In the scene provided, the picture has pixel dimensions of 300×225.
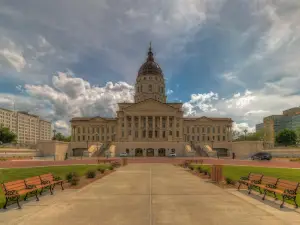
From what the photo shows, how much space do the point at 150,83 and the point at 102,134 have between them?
31261 millimetres

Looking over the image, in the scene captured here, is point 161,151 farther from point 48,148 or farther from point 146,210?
point 146,210

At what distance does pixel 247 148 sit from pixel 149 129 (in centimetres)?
4087

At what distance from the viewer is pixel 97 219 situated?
1053 cm

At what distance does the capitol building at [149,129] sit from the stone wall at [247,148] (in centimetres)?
943

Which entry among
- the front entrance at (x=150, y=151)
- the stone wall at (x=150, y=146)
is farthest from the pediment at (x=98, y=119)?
the front entrance at (x=150, y=151)

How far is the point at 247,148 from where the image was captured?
81.8m

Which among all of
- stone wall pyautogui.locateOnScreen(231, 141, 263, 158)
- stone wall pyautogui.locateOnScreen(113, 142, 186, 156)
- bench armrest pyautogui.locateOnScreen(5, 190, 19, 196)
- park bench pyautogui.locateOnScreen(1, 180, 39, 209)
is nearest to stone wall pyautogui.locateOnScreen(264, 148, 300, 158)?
stone wall pyautogui.locateOnScreen(231, 141, 263, 158)

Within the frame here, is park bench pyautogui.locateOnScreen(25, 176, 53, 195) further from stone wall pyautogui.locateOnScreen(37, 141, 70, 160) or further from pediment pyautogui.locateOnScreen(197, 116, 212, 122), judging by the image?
pediment pyautogui.locateOnScreen(197, 116, 212, 122)

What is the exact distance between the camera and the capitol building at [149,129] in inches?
3691

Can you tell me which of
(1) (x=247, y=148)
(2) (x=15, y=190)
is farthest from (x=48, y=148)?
(2) (x=15, y=190)

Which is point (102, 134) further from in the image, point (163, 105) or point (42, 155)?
point (42, 155)

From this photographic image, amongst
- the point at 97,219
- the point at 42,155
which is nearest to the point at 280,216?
the point at 97,219

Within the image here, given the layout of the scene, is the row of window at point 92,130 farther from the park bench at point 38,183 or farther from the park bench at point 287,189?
the park bench at point 287,189

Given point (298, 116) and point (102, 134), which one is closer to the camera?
point (102, 134)
